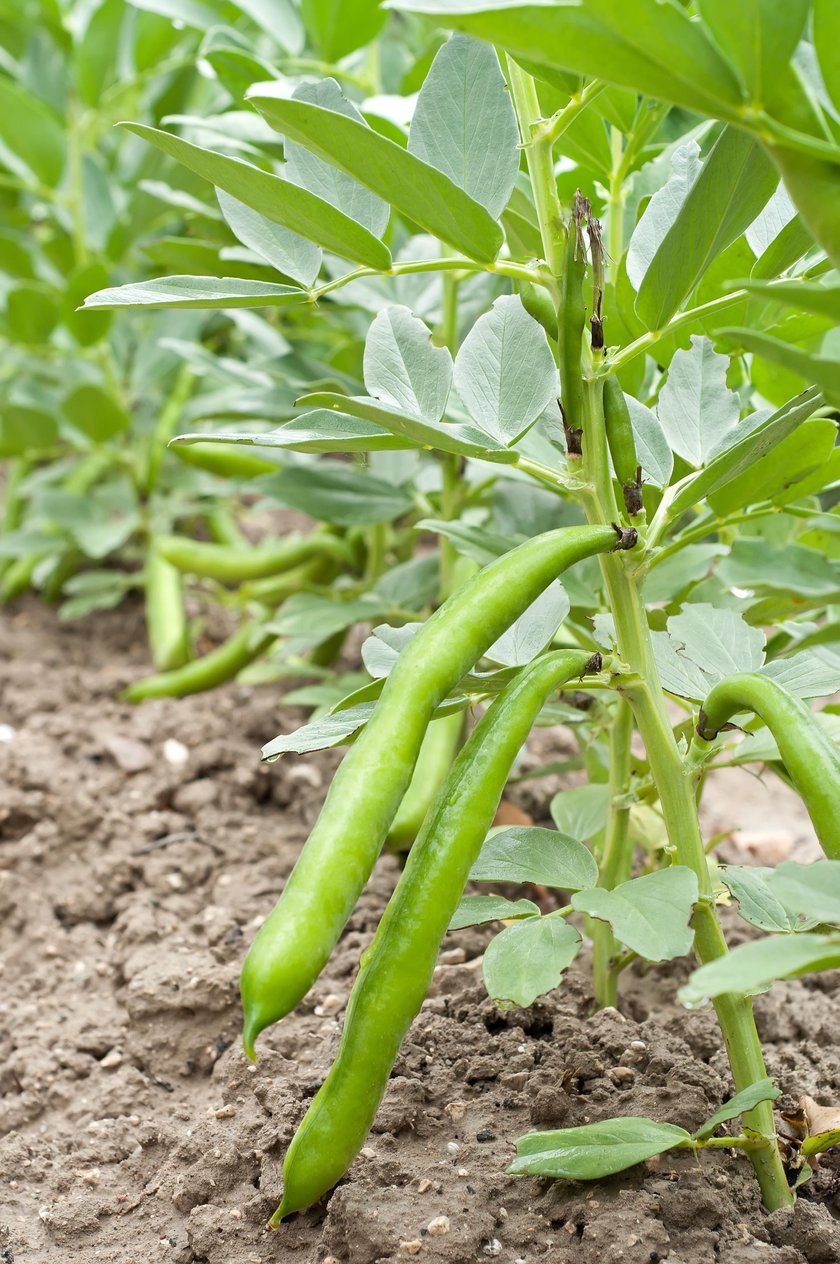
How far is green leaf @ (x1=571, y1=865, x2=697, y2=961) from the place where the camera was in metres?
0.73

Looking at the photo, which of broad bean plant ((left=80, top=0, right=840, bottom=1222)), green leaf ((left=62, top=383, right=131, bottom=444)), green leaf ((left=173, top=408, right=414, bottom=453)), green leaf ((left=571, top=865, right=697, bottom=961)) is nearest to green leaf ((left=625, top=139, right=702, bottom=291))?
broad bean plant ((left=80, top=0, right=840, bottom=1222))

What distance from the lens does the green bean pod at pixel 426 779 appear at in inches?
55.7

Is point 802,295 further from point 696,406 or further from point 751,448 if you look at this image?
point 696,406

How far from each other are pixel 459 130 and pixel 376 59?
3.62 ft

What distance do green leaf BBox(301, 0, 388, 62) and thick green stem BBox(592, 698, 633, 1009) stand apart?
3.41 feet

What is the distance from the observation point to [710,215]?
80cm

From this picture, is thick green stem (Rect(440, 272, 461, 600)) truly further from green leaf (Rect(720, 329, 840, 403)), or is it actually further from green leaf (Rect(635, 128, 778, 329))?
green leaf (Rect(720, 329, 840, 403))

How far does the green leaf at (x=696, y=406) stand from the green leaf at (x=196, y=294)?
0.30 meters

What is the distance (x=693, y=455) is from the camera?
95 cm

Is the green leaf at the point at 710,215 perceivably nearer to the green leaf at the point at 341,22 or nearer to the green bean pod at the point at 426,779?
the green bean pod at the point at 426,779

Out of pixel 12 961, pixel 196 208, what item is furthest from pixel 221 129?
pixel 12 961

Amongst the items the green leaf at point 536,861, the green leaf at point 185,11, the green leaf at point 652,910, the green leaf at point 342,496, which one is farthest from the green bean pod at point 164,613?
the green leaf at point 652,910

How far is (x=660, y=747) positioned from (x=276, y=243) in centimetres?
50

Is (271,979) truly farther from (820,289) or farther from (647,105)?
(647,105)
